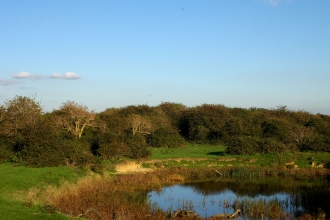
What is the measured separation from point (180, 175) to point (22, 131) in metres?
12.8

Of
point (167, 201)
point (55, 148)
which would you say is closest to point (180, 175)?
point (167, 201)

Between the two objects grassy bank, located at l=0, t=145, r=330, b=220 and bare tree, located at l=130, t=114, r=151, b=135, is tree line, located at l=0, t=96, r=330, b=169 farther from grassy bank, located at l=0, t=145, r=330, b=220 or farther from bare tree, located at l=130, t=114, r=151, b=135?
grassy bank, located at l=0, t=145, r=330, b=220

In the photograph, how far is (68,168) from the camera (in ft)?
88.9

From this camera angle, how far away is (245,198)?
22297 millimetres

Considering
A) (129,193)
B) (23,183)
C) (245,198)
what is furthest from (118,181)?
(245,198)

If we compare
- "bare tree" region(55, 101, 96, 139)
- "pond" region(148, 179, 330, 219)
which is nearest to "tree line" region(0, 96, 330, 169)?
"bare tree" region(55, 101, 96, 139)

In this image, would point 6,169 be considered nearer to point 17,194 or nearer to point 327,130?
point 17,194

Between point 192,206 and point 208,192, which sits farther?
point 208,192

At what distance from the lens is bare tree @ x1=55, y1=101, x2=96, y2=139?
39.8m

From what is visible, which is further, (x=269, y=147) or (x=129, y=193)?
(x=269, y=147)

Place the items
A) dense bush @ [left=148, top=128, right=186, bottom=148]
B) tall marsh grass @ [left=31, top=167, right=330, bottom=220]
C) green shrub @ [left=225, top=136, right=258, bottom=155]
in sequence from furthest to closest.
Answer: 1. dense bush @ [left=148, top=128, right=186, bottom=148]
2. green shrub @ [left=225, top=136, right=258, bottom=155]
3. tall marsh grass @ [left=31, top=167, right=330, bottom=220]

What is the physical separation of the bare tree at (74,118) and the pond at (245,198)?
15.5 m

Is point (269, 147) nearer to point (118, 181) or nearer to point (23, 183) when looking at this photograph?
point (118, 181)

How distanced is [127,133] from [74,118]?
8.93 meters
